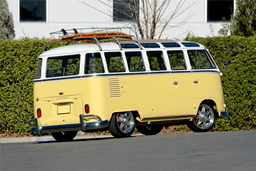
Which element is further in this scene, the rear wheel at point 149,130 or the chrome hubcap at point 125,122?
the rear wheel at point 149,130

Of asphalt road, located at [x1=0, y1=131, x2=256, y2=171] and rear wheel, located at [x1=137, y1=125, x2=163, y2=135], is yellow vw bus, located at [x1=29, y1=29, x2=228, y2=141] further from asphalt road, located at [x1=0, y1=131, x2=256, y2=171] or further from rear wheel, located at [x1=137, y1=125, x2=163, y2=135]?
rear wheel, located at [x1=137, y1=125, x2=163, y2=135]

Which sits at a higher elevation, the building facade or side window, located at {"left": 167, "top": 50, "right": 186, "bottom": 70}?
the building facade

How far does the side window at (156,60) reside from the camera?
37.6 feet

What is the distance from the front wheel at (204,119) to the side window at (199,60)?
1022mm

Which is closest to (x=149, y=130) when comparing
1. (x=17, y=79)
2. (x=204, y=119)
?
(x=204, y=119)

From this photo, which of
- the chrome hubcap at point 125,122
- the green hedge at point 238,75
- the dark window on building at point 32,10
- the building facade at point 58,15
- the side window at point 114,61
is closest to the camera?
the side window at point 114,61

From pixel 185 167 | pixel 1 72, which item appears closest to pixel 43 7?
pixel 1 72

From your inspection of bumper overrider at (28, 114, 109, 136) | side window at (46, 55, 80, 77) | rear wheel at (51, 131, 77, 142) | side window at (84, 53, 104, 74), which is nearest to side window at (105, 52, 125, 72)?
side window at (84, 53, 104, 74)

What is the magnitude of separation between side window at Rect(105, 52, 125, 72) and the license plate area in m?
1.25

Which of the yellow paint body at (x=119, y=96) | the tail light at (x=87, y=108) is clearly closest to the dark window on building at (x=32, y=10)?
the yellow paint body at (x=119, y=96)

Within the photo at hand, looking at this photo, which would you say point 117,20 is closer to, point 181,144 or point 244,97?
point 244,97

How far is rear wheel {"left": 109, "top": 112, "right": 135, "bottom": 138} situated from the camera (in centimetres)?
1071

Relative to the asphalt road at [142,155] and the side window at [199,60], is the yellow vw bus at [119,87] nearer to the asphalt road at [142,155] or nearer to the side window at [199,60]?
the side window at [199,60]

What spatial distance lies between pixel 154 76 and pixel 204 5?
418 inches
